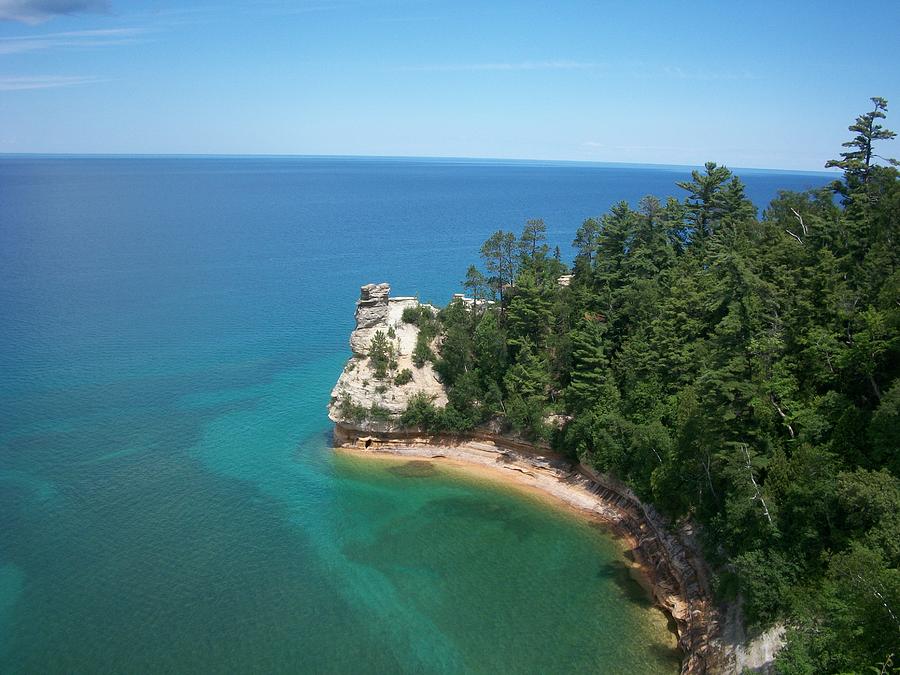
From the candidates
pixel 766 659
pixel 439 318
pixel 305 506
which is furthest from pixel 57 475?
pixel 766 659

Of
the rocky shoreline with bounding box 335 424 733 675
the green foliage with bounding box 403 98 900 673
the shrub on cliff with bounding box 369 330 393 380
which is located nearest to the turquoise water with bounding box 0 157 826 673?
the rocky shoreline with bounding box 335 424 733 675

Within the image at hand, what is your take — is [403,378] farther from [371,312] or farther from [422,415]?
[371,312]

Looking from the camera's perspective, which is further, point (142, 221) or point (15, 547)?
point (142, 221)

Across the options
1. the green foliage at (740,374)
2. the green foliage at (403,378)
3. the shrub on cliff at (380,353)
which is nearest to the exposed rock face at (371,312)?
the shrub on cliff at (380,353)

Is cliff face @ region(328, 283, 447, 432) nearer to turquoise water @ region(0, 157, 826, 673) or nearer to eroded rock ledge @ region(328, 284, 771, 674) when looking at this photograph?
eroded rock ledge @ region(328, 284, 771, 674)

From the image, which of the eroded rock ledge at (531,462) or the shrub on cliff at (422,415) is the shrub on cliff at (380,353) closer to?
the eroded rock ledge at (531,462)

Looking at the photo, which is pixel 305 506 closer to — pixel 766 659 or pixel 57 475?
pixel 57 475

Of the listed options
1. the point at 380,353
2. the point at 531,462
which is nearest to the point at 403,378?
the point at 380,353

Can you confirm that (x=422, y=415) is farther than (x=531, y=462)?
Yes
